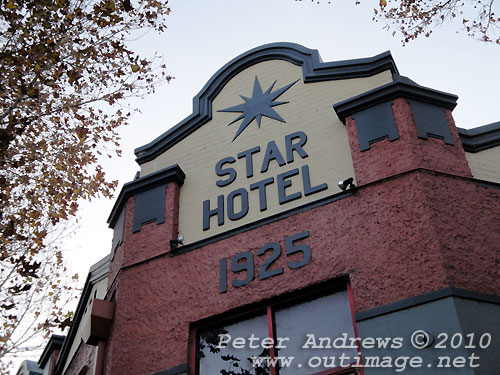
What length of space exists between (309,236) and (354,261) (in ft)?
2.72

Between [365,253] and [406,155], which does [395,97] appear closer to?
[406,155]

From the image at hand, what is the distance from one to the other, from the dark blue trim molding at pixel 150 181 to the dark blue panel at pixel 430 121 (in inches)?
158

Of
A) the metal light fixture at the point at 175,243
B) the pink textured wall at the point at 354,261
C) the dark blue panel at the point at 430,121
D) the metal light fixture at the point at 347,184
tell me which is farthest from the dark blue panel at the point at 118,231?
the dark blue panel at the point at 430,121

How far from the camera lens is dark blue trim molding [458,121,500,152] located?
31.1 ft

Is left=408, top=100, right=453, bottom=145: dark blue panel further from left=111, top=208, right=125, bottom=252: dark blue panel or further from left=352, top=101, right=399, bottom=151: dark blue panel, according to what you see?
left=111, top=208, right=125, bottom=252: dark blue panel

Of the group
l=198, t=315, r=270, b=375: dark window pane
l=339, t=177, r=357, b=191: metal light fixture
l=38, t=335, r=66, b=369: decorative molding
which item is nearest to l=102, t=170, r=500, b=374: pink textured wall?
l=339, t=177, r=357, b=191: metal light fixture

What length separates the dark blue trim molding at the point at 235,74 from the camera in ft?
35.2

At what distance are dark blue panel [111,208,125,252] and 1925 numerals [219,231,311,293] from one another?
8.31 feet

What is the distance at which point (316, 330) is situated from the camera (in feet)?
27.0

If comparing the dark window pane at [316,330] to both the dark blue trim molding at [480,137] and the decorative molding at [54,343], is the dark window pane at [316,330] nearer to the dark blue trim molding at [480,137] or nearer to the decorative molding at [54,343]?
the dark blue trim molding at [480,137]

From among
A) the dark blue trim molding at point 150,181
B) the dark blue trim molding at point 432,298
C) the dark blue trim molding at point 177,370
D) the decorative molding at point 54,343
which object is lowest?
the dark blue trim molding at point 177,370

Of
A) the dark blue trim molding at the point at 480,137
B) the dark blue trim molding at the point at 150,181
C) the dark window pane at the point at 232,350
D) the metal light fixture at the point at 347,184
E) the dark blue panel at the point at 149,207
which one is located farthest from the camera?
the dark blue trim molding at the point at 150,181

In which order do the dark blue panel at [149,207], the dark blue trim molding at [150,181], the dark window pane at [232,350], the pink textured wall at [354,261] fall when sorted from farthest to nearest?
the dark blue trim molding at [150,181]
the dark blue panel at [149,207]
the dark window pane at [232,350]
the pink textured wall at [354,261]

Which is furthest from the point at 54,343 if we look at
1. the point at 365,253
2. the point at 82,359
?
the point at 365,253
